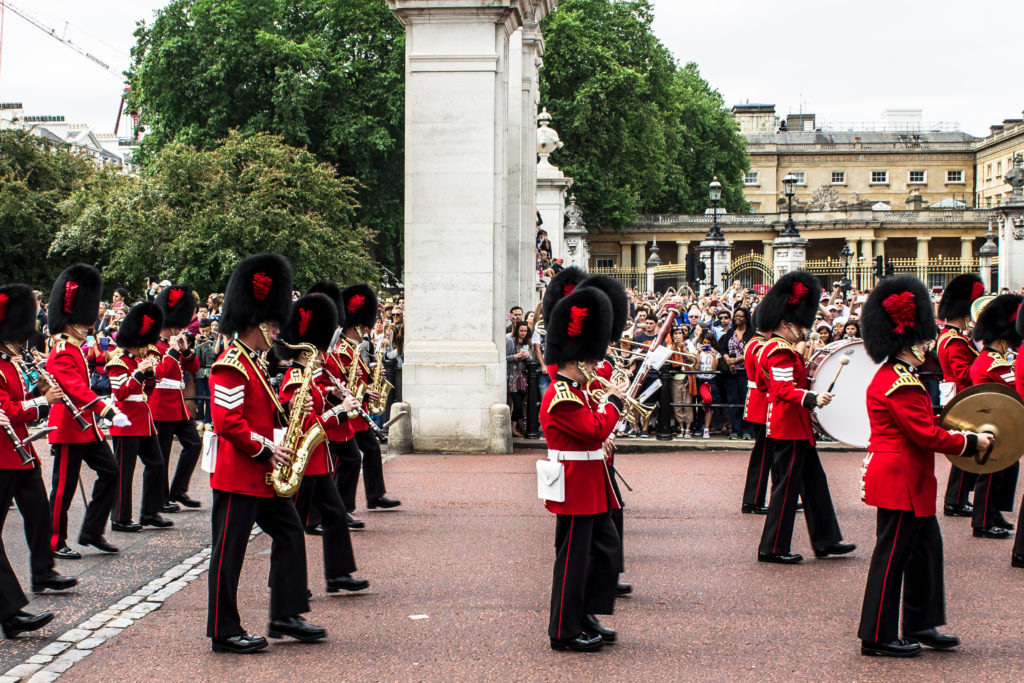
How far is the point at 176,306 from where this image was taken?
32.7ft

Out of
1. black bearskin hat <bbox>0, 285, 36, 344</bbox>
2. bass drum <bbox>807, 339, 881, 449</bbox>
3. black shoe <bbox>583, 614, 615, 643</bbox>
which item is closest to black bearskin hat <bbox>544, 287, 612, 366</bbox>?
black shoe <bbox>583, 614, 615, 643</bbox>

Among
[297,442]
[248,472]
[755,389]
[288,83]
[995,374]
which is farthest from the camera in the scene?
[288,83]

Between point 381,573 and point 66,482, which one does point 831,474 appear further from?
point 66,482

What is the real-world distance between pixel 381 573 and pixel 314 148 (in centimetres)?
3082

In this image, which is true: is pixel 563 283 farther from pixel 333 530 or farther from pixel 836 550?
pixel 836 550

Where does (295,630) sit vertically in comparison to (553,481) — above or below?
below

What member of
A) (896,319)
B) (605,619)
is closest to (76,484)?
(605,619)

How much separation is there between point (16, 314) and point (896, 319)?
4.98 meters

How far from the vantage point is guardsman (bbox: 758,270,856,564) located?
8.13m

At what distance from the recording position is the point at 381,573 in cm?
782

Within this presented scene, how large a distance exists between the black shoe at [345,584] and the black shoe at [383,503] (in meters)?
2.66

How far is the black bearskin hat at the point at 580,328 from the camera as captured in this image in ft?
20.0

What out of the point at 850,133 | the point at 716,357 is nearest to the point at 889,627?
the point at 716,357

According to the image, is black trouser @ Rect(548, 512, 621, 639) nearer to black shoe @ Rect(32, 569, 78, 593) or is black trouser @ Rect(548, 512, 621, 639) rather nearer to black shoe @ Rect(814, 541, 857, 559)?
black shoe @ Rect(814, 541, 857, 559)
